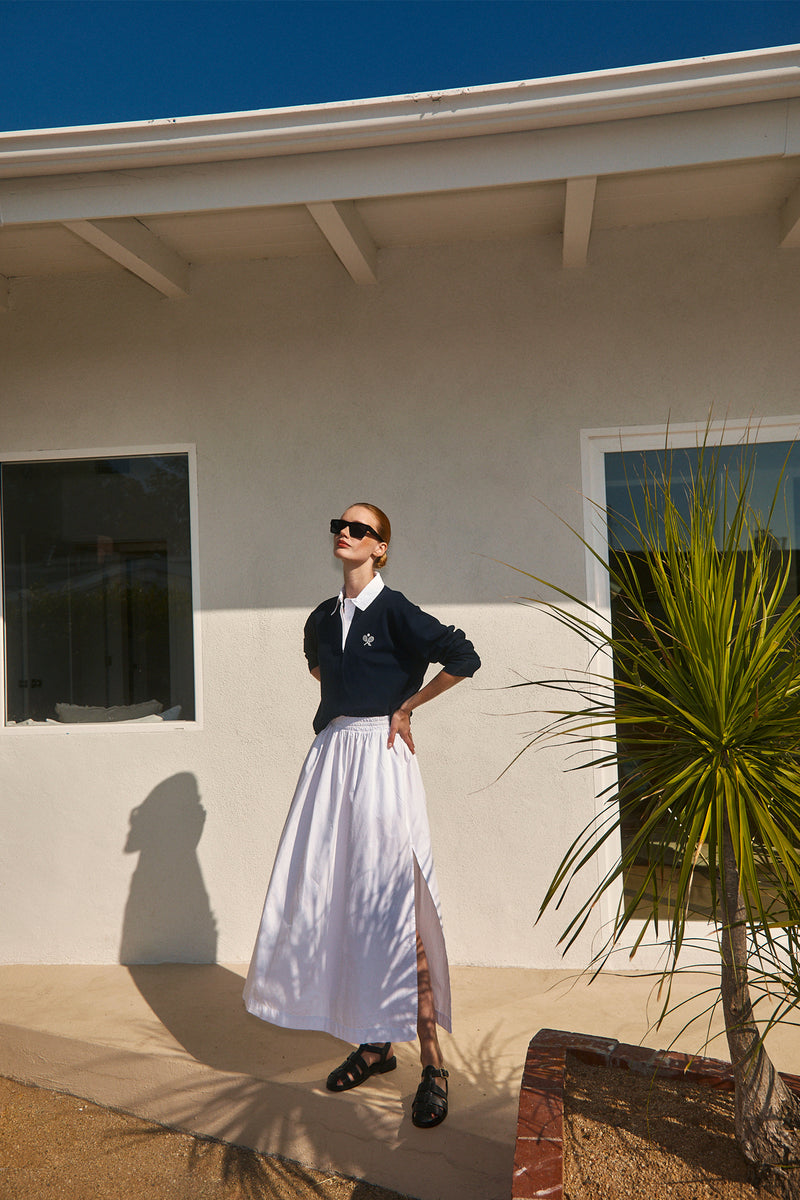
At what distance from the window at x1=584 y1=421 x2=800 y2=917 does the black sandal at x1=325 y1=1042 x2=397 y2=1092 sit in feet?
3.72

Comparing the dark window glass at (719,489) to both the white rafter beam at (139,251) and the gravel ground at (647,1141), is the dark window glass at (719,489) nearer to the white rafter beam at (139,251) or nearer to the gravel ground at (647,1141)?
the gravel ground at (647,1141)

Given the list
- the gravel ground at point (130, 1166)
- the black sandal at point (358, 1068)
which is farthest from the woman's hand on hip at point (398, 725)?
the gravel ground at point (130, 1166)

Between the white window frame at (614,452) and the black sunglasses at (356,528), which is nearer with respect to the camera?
the black sunglasses at (356,528)

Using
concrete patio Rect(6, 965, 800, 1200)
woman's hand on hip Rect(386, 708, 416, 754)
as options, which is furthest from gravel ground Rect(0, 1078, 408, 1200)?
woman's hand on hip Rect(386, 708, 416, 754)

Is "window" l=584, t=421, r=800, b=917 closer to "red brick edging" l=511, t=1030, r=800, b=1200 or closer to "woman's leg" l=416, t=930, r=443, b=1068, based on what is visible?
"woman's leg" l=416, t=930, r=443, b=1068

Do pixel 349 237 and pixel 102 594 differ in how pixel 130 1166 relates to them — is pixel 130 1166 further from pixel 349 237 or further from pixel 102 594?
pixel 349 237

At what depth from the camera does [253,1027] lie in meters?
2.85

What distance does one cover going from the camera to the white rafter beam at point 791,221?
119 inches

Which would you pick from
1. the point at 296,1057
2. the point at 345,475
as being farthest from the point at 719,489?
the point at 296,1057

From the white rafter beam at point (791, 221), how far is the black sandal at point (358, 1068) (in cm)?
296

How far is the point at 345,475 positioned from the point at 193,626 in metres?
0.87

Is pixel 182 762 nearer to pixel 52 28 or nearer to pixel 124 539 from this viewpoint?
pixel 124 539

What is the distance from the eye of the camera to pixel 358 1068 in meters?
2.41

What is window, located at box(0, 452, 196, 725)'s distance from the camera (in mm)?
3600
